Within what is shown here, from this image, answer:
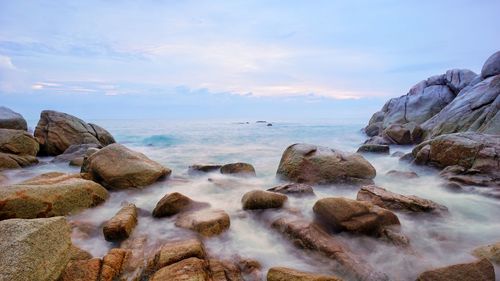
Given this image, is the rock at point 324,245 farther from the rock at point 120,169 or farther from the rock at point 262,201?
the rock at point 120,169

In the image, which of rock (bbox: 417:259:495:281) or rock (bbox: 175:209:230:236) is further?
rock (bbox: 175:209:230:236)

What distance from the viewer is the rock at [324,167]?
25.5 ft

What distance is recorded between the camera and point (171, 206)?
5.58 m

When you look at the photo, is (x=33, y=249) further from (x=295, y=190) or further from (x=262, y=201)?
(x=295, y=190)

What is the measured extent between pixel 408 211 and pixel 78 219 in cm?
560

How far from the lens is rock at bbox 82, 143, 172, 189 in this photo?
24.0 feet

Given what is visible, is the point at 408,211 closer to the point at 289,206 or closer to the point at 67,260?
the point at 289,206

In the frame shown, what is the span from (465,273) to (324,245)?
152 cm

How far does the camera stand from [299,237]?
4434mm

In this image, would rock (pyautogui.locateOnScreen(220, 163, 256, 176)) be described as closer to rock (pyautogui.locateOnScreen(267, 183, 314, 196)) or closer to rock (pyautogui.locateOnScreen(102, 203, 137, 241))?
rock (pyautogui.locateOnScreen(267, 183, 314, 196))

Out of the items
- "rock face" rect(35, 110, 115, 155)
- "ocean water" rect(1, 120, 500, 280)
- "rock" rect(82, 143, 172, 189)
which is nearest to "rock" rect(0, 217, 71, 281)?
"ocean water" rect(1, 120, 500, 280)

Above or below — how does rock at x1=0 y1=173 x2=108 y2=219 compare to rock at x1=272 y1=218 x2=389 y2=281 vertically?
above

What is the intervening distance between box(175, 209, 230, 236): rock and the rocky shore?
0.02 m

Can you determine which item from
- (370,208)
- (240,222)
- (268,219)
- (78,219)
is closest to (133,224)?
(78,219)
